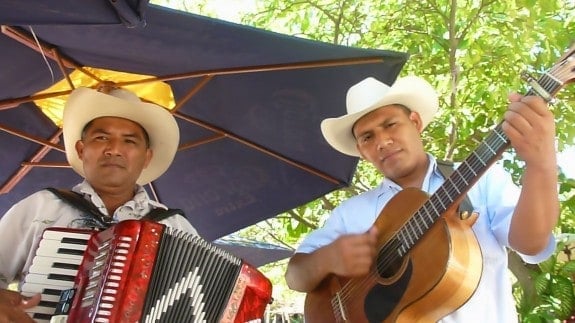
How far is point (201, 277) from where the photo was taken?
2199mm

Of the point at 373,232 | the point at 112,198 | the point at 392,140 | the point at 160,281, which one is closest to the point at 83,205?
the point at 112,198

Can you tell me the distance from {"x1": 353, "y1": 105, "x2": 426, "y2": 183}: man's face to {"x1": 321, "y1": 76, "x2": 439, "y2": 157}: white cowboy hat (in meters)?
0.03

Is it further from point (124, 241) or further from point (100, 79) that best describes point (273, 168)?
point (124, 241)

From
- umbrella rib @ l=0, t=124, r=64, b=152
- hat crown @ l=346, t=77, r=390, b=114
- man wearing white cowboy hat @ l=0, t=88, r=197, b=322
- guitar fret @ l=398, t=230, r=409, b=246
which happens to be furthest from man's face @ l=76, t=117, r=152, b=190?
guitar fret @ l=398, t=230, r=409, b=246

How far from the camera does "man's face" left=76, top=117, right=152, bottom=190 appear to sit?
2.75 meters

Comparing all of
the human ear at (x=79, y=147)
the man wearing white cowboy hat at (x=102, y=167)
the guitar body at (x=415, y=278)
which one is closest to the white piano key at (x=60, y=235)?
the man wearing white cowboy hat at (x=102, y=167)

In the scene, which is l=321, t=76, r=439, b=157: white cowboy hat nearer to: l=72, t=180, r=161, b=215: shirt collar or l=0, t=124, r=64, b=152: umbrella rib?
l=72, t=180, r=161, b=215: shirt collar

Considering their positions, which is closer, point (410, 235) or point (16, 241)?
point (410, 235)

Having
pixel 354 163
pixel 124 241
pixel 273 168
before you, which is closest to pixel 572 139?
pixel 354 163

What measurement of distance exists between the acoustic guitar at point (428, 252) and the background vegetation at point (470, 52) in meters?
2.10

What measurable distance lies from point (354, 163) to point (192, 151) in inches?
35.8

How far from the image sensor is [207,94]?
343 centimetres

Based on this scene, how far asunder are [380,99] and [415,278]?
771 mm

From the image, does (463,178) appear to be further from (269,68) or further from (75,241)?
(75,241)
